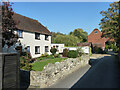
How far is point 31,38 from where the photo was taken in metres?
18.9

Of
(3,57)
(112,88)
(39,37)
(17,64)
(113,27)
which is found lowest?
(112,88)

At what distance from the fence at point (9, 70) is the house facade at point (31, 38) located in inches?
470

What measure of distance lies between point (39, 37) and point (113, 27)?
21.4 metres

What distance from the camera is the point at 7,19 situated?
1002 centimetres

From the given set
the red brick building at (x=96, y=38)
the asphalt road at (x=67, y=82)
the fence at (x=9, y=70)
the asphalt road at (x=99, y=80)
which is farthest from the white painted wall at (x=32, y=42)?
the red brick building at (x=96, y=38)

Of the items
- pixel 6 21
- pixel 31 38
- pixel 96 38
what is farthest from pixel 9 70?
pixel 96 38

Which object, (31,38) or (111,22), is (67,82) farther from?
(111,22)

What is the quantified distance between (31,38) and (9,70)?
14.8 m

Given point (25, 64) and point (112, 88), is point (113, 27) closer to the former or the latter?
point (112, 88)

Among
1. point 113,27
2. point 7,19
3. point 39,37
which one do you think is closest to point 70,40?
point 113,27

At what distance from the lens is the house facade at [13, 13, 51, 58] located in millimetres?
16875

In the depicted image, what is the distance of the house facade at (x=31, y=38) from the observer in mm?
16875

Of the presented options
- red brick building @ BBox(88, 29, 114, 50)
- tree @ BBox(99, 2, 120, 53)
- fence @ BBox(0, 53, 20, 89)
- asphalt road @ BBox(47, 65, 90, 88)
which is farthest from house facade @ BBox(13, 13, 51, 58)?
red brick building @ BBox(88, 29, 114, 50)

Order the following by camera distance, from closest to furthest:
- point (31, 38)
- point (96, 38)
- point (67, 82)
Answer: point (67, 82), point (31, 38), point (96, 38)
